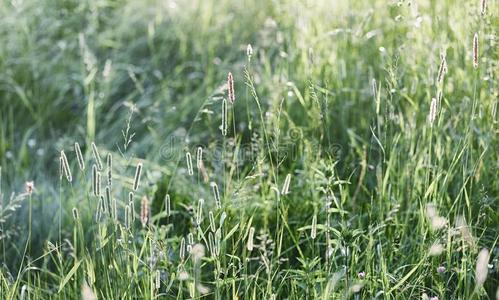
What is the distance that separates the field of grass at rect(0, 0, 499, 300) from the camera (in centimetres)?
215

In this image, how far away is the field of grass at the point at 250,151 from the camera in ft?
7.06

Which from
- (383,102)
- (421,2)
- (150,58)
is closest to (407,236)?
(383,102)

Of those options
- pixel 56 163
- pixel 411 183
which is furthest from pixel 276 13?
pixel 411 183

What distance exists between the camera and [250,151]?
Result: 9.98ft

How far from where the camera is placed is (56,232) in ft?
9.57

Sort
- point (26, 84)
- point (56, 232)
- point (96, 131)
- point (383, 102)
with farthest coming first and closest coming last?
point (26, 84) → point (96, 131) → point (383, 102) → point (56, 232)

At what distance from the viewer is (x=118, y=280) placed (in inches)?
87.1

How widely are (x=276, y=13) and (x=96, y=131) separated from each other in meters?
1.19

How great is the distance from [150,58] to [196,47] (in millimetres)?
303

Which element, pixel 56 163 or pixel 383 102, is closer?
pixel 383 102

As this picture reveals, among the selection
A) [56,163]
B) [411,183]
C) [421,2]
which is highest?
[421,2]

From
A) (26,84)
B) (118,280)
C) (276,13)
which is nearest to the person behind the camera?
(118,280)

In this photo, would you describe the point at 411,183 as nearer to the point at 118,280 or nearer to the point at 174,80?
the point at 118,280

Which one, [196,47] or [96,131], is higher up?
[196,47]
